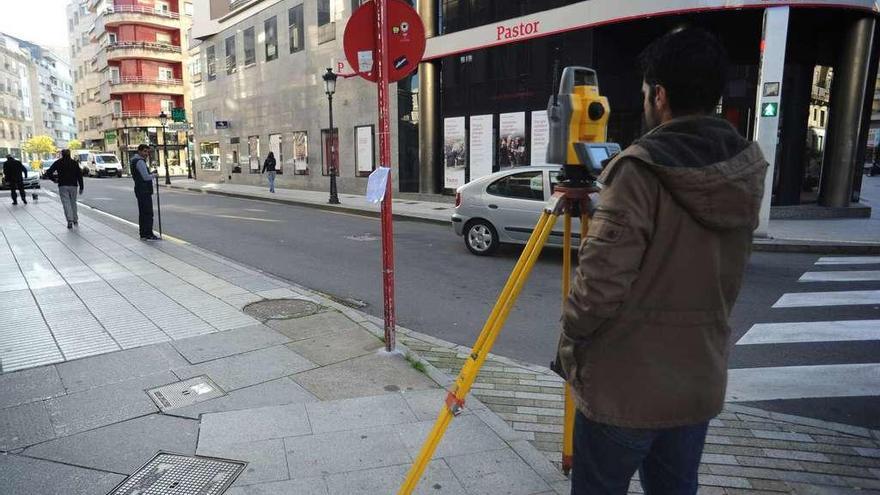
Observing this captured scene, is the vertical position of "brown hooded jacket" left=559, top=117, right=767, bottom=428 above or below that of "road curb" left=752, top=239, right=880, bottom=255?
above

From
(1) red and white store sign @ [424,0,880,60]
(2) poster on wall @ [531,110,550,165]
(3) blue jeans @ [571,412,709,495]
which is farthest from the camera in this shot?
(2) poster on wall @ [531,110,550,165]

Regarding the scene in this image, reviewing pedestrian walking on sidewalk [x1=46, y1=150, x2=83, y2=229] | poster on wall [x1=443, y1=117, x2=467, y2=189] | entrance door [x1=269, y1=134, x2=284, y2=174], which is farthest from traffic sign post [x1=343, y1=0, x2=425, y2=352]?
entrance door [x1=269, y1=134, x2=284, y2=174]

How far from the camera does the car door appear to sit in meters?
9.30

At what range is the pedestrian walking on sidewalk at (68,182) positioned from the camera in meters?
12.3

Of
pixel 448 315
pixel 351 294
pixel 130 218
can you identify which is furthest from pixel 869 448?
pixel 130 218

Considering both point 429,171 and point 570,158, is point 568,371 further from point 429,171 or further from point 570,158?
point 429,171

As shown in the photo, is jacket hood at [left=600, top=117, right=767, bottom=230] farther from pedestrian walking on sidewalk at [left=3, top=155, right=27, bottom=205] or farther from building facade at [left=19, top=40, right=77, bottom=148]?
building facade at [left=19, top=40, right=77, bottom=148]

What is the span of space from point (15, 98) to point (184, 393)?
98288 mm

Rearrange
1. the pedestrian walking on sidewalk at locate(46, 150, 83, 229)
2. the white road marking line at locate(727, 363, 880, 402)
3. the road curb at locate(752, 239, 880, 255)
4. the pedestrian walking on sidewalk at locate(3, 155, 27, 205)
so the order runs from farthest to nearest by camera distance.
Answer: the pedestrian walking on sidewalk at locate(3, 155, 27, 205) → the pedestrian walking on sidewalk at locate(46, 150, 83, 229) → the road curb at locate(752, 239, 880, 255) → the white road marking line at locate(727, 363, 880, 402)

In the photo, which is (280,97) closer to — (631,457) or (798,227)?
(798,227)

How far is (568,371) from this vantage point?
183 centimetres

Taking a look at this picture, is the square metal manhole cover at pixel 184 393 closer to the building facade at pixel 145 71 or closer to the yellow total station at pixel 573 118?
the yellow total station at pixel 573 118

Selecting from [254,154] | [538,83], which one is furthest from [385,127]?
[254,154]

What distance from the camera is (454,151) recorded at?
18.9 meters
